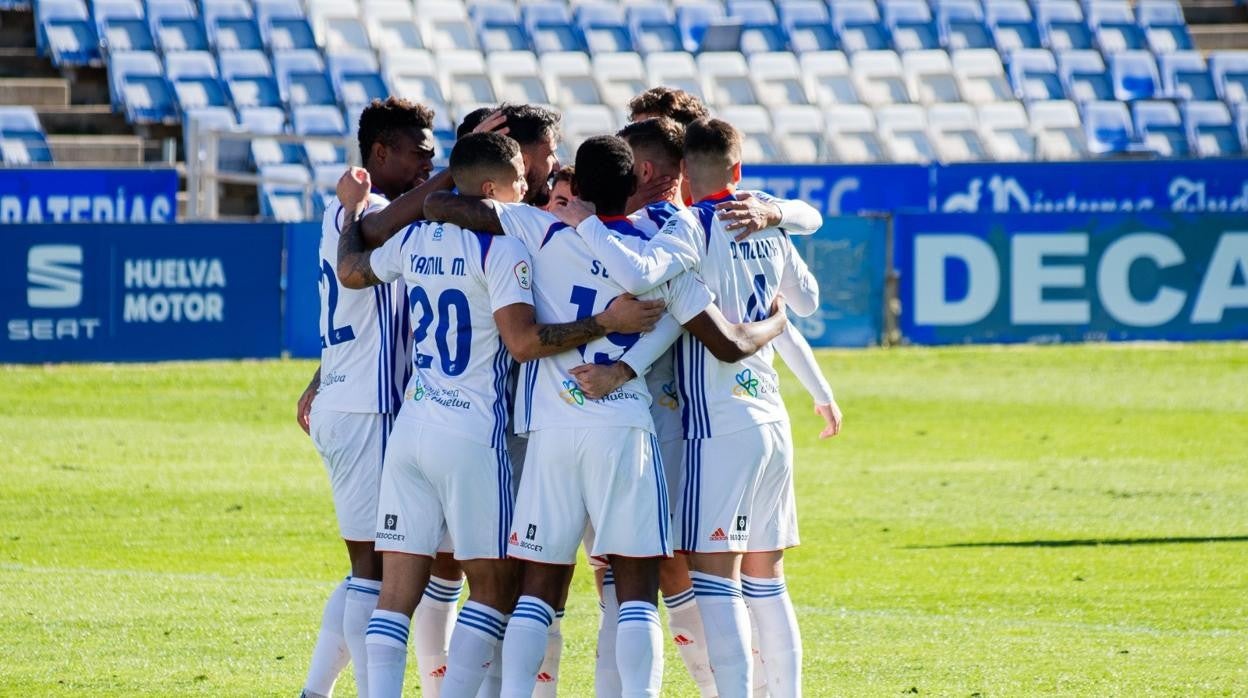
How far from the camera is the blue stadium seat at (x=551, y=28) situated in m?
25.9

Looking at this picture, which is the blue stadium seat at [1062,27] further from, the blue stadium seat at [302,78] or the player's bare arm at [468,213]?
the player's bare arm at [468,213]

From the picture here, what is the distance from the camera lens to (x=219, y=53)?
2316 centimetres

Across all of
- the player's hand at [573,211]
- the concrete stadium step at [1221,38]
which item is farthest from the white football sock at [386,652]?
the concrete stadium step at [1221,38]

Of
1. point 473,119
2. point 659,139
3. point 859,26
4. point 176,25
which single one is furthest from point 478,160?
point 859,26

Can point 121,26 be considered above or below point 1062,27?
below

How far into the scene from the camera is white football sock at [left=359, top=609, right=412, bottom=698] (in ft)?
17.8

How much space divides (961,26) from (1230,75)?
4.25 m

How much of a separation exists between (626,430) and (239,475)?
7276 millimetres

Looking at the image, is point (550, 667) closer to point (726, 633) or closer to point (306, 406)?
point (726, 633)

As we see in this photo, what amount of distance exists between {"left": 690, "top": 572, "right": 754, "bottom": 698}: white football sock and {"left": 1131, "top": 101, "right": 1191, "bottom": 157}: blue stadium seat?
2294cm

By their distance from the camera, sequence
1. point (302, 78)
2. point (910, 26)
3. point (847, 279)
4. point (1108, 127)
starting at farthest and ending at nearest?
point (910, 26) < point (1108, 127) < point (302, 78) < point (847, 279)

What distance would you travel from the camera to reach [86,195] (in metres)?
18.6

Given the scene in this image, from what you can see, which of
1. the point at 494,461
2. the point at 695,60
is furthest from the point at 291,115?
the point at 494,461

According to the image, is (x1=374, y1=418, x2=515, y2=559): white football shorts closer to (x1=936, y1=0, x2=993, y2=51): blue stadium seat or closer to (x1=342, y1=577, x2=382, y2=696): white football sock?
(x1=342, y1=577, x2=382, y2=696): white football sock
